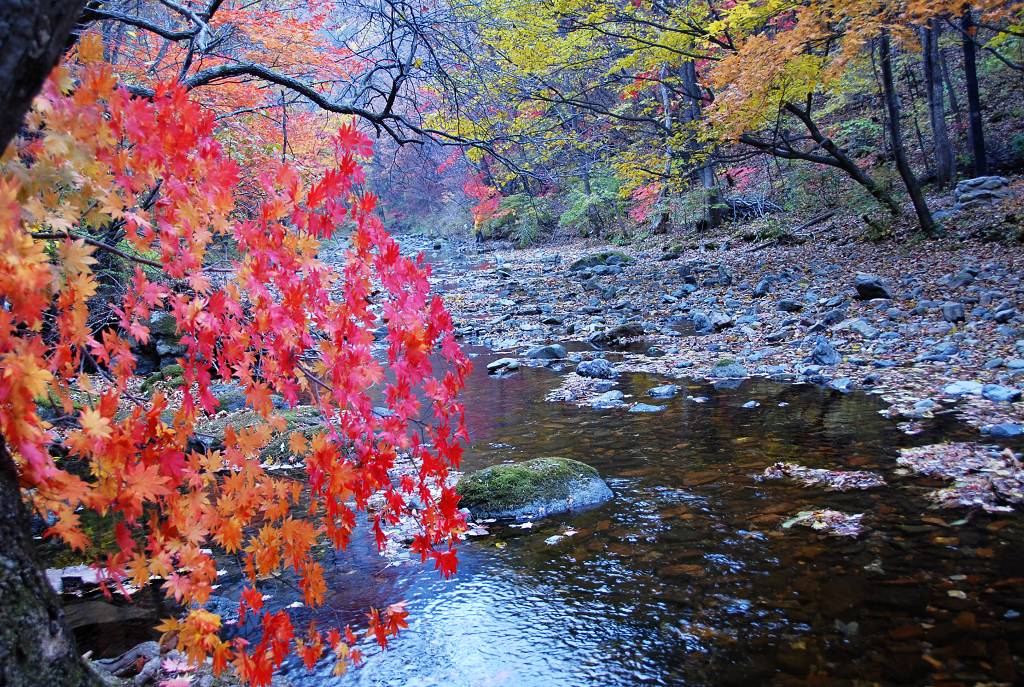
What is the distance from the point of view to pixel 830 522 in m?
4.64

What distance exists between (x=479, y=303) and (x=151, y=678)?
15.3m

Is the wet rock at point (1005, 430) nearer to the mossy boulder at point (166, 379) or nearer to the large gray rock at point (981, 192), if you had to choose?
the large gray rock at point (981, 192)

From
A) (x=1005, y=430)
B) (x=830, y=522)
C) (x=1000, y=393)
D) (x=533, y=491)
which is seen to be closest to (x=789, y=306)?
(x=1000, y=393)

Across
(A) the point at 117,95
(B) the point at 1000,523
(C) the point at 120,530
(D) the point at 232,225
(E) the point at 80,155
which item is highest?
(A) the point at 117,95

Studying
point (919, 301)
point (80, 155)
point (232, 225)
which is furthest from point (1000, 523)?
point (919, 301)

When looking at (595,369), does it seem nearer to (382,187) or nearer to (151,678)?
(382,187)

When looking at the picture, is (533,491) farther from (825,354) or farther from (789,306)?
(789,306)

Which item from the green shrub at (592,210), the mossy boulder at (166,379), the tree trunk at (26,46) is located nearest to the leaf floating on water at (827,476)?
the tree trunk at (26,46)

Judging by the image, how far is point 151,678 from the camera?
10.7 ft

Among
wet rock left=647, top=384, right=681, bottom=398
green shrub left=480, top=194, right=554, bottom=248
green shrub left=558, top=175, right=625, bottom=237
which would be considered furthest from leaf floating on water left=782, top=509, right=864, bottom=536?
green shrub left=480, top=194, right=554, bottom=248

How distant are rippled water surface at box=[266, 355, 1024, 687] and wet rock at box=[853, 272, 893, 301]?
548 centimetres

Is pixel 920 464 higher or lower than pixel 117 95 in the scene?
lower

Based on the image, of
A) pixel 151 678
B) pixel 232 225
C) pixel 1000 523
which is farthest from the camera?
pixel 1000 523

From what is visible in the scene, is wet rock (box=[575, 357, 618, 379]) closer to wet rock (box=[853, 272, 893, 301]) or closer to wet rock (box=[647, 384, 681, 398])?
wet rock (box=[647, 384, 681, 398])
